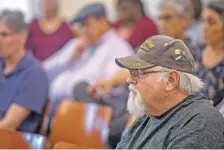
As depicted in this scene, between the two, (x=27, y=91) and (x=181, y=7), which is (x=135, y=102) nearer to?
(x=27, y=91)

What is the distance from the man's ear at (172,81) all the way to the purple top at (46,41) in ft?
8.54

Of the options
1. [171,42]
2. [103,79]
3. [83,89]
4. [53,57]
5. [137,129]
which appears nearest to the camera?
[171,42]

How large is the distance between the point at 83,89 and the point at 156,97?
4.92 feet

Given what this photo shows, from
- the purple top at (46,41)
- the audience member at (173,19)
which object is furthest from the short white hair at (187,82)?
the purple top at (46,41)

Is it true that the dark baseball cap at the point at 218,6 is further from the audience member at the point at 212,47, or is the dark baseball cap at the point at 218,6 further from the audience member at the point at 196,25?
the audience member at the point at 196,25

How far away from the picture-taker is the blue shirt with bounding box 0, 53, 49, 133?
3031 mm

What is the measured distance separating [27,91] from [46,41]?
4.97 ft

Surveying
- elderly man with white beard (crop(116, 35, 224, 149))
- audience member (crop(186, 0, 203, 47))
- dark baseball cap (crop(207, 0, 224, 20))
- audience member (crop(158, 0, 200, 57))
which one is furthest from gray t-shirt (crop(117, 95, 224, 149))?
audience member (crop(186, 0, 203, 47))

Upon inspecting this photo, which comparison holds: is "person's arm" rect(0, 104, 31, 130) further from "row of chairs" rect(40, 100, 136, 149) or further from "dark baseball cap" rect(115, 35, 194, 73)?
"dark baseball cap" rect(115, 35, 194, 73)

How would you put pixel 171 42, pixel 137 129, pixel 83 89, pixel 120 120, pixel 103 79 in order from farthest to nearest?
pixel 103 79 → pixel 83 89 → pixel 120 120 → pixel 137 129 → pixel 171 42

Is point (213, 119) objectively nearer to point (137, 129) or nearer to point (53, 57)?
point (137, 129)

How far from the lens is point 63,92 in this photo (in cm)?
383

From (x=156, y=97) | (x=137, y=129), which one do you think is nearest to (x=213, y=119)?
(x=156, y=97)

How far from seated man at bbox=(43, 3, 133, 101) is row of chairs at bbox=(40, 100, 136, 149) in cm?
74
